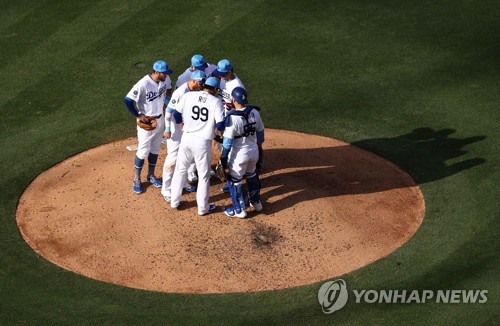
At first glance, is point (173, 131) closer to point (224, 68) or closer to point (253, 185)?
point (224, 68)

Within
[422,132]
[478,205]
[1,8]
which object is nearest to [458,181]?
[478,205]

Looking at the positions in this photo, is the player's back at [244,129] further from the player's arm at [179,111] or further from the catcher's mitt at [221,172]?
the player's arm at [179,111]

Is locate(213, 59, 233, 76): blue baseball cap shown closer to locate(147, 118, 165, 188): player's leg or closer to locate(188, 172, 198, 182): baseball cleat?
locate(147, 118, 165, 188): player's leg

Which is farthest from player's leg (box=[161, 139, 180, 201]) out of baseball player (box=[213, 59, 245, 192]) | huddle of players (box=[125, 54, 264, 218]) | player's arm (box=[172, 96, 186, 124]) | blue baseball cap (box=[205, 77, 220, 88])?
blue baseball cap (box=[205, 77, 220, 88])

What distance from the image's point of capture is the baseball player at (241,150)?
507 inches

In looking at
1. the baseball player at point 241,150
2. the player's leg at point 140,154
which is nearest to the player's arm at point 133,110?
the player's leg at point 140,154

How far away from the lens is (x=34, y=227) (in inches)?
519

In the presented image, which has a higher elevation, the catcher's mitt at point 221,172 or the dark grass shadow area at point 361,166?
the catcher's mitt at point 221,172

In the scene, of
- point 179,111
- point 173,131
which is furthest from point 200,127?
point 173,131

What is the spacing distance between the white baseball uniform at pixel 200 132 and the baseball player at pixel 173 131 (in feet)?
1.24

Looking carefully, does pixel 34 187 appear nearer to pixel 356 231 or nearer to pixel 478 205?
pixel 356 231

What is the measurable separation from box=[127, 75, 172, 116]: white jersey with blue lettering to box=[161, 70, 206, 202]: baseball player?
1.19 ft

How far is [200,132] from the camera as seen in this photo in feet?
42.8

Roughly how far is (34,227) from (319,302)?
4.86 meters
